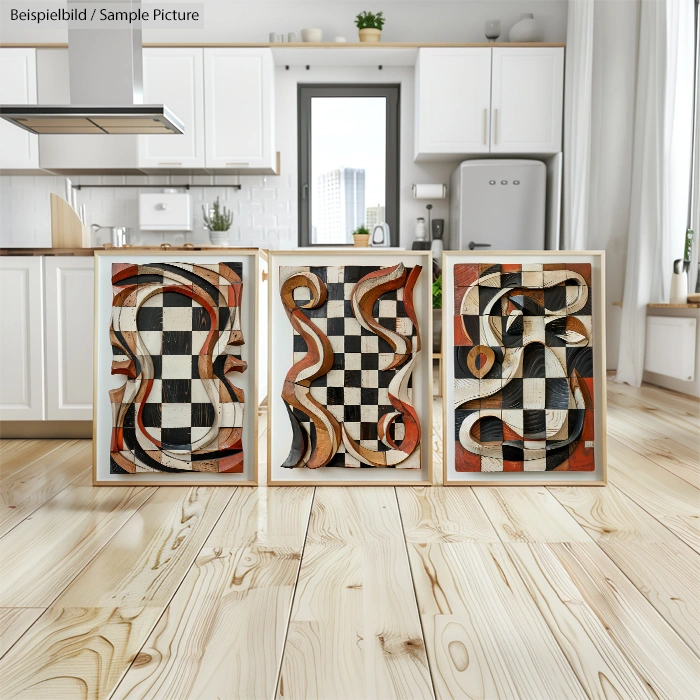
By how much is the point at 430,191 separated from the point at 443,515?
11.5 ft

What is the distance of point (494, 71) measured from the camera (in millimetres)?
4652

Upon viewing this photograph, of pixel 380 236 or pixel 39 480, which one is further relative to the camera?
pixel 380 236

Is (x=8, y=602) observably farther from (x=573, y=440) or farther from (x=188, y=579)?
(x=573, y=440)

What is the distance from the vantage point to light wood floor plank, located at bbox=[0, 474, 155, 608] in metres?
1.38

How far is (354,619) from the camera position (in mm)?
1251

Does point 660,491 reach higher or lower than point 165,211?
lower

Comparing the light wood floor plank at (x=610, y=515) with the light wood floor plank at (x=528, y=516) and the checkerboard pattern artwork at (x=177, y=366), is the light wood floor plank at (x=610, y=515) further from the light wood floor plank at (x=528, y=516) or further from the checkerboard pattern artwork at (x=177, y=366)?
the checkerboard pattern artwork at (x=177, y=366)

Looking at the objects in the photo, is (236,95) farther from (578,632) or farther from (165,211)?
(578,632)

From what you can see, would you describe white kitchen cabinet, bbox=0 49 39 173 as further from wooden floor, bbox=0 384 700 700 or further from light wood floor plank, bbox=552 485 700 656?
light wood floor plank, bbox=552 485 700 656

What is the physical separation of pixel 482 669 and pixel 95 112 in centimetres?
272

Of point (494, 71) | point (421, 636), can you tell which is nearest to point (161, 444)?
point (421, 636)

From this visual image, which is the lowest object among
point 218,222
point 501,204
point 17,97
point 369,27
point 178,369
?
point 178,369

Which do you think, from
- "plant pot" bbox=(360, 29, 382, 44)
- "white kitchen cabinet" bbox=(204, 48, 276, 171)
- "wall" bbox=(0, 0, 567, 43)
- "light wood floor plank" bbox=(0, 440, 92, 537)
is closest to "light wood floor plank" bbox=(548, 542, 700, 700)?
"light wood floor plank" bbox=(0, 440, 92, 537)

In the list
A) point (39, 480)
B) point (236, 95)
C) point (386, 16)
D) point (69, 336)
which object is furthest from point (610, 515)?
point (386, 16)
